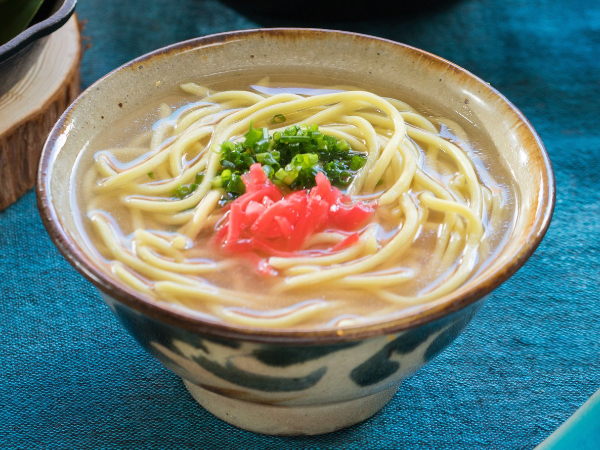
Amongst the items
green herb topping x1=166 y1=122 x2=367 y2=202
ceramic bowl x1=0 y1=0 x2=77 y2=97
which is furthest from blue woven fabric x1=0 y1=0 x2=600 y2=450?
green herb topping x1=166 y1=122 x2=367 y2=202

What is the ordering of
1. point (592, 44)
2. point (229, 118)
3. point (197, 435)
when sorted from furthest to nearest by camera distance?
point (592, 44) → point (229, 118) → point (197, 435)

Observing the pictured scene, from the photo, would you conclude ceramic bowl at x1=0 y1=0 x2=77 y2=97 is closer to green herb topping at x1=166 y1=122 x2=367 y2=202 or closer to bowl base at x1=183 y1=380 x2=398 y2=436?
green herb topping at x1=166 y1=122 x2=367 y2=202

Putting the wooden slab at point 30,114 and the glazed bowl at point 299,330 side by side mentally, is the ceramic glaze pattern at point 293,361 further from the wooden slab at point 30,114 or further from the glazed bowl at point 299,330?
the wooden slab at point 30,114

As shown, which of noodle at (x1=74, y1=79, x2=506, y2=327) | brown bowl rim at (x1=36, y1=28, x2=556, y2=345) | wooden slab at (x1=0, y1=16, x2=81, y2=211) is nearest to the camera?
brown bowl rim at (x1=36, y1=28, x2=556, y2=345)

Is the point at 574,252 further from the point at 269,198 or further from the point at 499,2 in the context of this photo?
the point at 499,2

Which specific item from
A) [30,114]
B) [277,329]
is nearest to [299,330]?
[277,329]

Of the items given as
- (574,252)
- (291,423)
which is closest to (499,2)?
(574,252)
